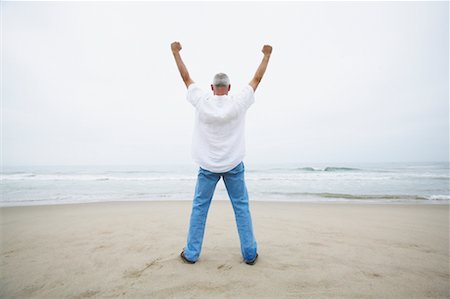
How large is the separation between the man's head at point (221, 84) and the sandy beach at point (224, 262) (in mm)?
1754

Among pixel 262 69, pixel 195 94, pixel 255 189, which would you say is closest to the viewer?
pixel 195 94

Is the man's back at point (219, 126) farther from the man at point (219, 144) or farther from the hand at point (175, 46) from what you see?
the hand at point (175, 46)

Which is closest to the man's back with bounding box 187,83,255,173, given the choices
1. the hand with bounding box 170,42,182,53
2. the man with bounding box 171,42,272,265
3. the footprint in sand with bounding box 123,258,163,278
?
the man with bounding box 171,42,272,265

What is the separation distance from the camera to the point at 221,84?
2.21 metres

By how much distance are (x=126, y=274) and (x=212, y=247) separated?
1051 millimetres

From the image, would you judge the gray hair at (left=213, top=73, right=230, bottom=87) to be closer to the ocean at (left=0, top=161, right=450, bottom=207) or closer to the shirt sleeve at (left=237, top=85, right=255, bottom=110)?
the shirt sleeve at (left=237, top=85, right=255, bottom=110)

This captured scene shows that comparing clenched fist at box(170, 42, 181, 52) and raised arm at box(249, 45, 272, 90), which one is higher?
clenched fist at box(170, 42, 181, 52)

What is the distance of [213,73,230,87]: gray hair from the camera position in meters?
2.21

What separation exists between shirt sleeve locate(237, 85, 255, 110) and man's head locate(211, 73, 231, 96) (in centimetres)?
17

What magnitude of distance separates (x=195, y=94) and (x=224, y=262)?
5.75 ft

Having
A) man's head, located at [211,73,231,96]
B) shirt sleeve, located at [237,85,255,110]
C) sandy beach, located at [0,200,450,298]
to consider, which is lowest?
sandy beach, located at [0,200,450,298]

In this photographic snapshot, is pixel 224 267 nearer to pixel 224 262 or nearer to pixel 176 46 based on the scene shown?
pixel 224 262

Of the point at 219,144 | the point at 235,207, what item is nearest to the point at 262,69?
the point at 219,144

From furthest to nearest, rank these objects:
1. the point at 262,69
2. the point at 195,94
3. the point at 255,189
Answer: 1. the point at 255,189
2. the point at 262,69
3. the point at 195,94
